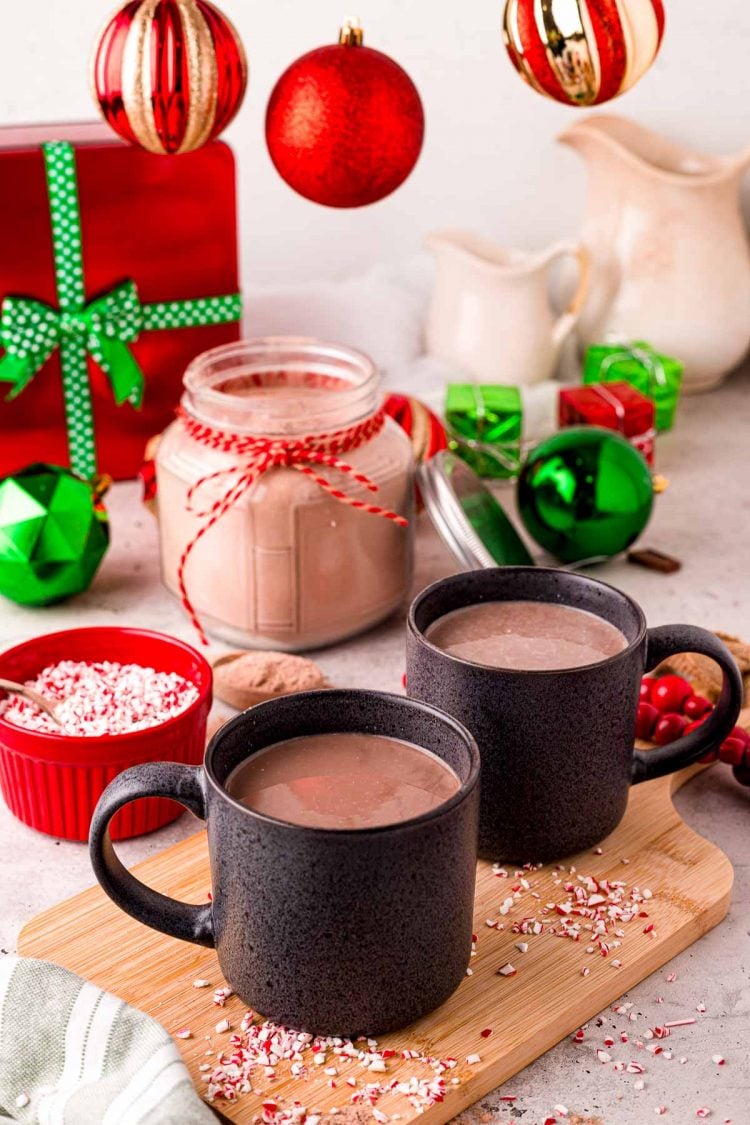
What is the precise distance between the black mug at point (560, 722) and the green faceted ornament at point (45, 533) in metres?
0.38

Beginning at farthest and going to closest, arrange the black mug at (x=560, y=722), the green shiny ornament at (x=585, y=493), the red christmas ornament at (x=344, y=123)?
the green shiny ornament at (x=585, y=493) → the red christmas ornament at (x=344, y=123) → the black mug at (x=560, y=722)

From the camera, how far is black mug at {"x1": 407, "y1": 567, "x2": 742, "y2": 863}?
68 centimetres

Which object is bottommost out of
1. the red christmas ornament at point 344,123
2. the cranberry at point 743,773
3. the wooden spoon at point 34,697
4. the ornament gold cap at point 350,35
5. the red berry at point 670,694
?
the cranberry at point 743,773

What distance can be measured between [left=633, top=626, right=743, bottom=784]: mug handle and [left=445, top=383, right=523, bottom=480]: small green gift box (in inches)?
21.1

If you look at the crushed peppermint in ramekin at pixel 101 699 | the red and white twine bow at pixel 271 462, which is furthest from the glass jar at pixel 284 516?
the crushed peppermint in ramekin at pixel 101 699

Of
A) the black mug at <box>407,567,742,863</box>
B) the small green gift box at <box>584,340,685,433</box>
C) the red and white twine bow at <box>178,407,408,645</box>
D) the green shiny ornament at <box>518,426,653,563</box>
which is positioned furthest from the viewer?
the small green gift box at <box>584,340,685,433</box>

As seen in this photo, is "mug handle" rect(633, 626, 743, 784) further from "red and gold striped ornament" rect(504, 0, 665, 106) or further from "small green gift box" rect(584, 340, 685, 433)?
"small green gift box" rect(584, 340, 685, 433)

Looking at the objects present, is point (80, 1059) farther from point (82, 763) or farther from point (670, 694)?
point (670, 694)

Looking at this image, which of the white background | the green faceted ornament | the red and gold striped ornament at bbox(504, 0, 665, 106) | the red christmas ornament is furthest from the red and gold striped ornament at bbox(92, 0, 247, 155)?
the white background

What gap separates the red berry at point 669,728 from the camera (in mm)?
859

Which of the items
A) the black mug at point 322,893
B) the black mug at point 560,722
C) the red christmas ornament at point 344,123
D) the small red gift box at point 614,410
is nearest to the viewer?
Result: the black mug at point 322,893

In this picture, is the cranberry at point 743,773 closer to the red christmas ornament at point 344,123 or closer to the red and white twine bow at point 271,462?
the red and white twine bow at point 271,462

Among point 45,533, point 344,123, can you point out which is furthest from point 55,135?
point 344,123

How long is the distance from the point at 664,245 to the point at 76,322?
0.61 meters
